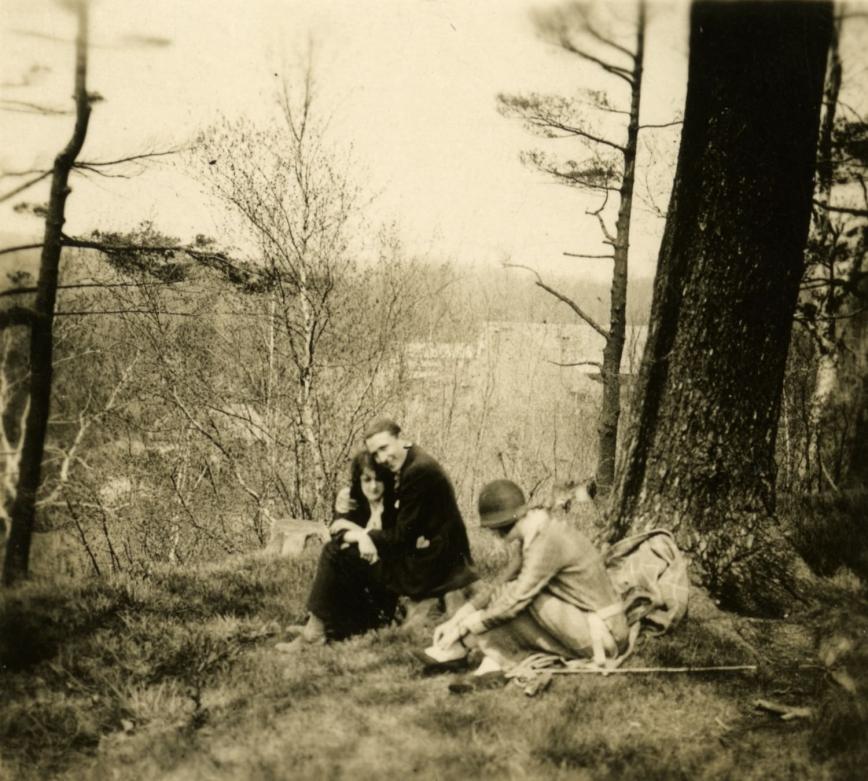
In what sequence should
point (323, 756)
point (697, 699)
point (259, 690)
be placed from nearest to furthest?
point (323, 756), point (697, 699), point (259, 690)

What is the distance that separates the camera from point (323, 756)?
2904 millimetres

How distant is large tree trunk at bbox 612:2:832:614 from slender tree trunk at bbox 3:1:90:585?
13.1 feet

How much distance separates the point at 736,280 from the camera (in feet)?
12.9

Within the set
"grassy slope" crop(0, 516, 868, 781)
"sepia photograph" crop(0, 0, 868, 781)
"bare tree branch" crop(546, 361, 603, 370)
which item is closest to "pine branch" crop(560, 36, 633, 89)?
"sepia photograph" crop(0, 0, 868, 781)

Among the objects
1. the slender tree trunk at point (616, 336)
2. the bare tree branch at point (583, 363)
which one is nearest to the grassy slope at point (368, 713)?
the bare tree branch at point (583, 363)

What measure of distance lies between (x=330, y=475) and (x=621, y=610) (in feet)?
19.1

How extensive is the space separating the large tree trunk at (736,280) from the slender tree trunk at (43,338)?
3984mm

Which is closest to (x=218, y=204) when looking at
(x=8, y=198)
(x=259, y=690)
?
(x=8, y=198)

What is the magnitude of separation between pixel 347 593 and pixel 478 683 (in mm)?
1016

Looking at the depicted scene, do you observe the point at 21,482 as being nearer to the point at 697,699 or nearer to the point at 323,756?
the point at 323,756

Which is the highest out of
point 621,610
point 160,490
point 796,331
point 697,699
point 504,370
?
point 796,331

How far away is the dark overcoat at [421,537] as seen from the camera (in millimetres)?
4039

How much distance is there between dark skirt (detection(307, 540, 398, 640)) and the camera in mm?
3990

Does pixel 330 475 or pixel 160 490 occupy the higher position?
pixel 330 475
